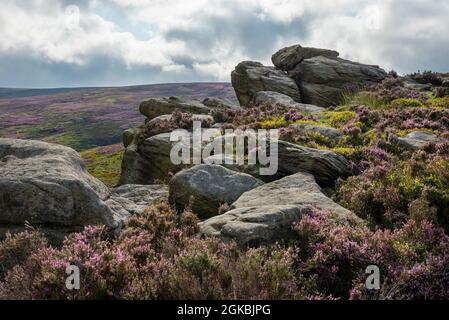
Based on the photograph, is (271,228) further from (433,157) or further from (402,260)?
(433,157)

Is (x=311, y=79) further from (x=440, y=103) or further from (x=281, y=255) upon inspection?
(x=281, y=255)

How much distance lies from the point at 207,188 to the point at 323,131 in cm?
924

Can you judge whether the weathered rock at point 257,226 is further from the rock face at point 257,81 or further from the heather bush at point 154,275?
the rock face at point 257,81

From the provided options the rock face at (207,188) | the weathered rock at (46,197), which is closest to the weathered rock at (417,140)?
the rock face at (207,188)

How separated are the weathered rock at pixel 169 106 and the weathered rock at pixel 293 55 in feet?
56.5

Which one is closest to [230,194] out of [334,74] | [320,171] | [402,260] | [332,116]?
[320,171]

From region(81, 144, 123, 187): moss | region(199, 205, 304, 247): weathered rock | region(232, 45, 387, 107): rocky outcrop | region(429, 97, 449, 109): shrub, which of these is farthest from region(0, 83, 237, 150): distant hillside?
region(199, 205, 304, 247): weathered rock

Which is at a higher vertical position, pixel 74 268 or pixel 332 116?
pixel 332 116

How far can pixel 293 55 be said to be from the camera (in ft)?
155

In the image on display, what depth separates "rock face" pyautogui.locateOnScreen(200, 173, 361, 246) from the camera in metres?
8.85

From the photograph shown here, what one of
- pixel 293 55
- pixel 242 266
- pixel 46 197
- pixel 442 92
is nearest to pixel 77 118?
pixel 293 55

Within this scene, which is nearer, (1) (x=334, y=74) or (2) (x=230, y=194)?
(2) (x=230, y=194)

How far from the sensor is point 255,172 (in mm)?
15469

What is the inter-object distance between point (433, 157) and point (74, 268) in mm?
12134
